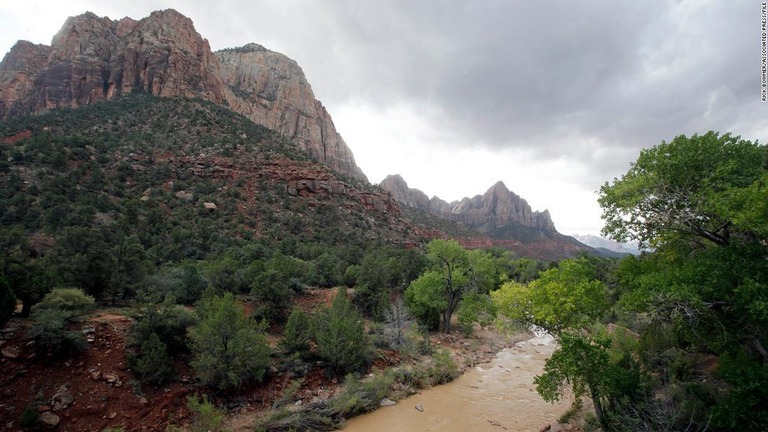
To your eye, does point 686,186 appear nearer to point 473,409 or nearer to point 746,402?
point 746,402

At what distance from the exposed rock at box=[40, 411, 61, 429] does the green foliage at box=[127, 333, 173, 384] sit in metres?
1.99

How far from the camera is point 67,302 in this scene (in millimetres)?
11609

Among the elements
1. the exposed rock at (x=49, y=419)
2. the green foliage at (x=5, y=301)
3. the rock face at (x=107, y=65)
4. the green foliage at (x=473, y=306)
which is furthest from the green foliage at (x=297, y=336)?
the rock face at (x=107, y=65)

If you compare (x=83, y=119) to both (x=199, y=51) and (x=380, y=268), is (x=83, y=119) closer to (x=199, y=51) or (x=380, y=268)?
(x=199, y=51)

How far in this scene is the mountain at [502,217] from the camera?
133875 millimetres

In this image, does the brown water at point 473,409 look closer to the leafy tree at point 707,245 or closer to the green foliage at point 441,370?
the green foliage at point 441,370

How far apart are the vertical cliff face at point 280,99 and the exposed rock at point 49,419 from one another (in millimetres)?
92717

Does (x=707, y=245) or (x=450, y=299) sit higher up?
(x=707, y=245)

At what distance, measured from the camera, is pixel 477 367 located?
59.6 feet

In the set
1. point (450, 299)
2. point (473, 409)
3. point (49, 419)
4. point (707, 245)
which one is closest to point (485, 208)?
point (450, 299)

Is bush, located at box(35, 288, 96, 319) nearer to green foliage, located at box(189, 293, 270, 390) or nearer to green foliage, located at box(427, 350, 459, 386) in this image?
green foliage, located at box(189, 293, 270, 390)

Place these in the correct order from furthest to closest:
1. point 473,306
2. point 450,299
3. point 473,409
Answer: point 450,299, point 473,306, point 473,409

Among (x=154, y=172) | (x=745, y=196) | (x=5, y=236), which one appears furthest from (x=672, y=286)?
(x=154, y=172)

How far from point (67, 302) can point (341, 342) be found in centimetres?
977
